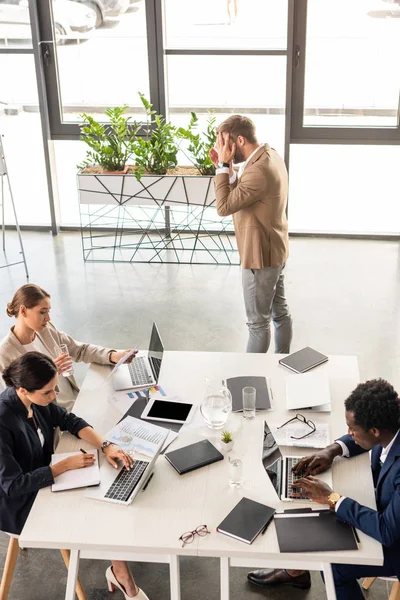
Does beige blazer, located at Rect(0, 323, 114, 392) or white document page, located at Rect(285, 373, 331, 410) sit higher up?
beige blazer, located at Rect(0, 323, 114, 392)

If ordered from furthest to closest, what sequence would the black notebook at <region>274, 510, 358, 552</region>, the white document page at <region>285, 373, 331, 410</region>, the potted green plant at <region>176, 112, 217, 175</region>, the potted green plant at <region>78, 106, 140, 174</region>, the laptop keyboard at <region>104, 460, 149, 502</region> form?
the potted green plant at <region>78, 106, 140, 174</region> < the potted green plant at <region>176, 112, 217, 175</region> < the white document page at <region>285, 373, 331, 410</region> < the laptop keyboard at <region>104, 460, 149, 502</region> < the black notebook at <region>274, 510, 358, 552</region>

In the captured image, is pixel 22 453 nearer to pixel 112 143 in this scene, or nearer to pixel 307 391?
pixel 307 391

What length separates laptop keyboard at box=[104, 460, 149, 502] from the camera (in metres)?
2.53

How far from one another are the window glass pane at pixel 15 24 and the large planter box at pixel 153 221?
1461mm

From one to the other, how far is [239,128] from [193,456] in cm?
192

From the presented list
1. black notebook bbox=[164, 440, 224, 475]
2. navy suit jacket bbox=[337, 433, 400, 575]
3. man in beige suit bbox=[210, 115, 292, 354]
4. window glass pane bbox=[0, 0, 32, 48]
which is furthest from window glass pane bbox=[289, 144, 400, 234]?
navy suit jacket bbox=[337, 433, 400, 575]

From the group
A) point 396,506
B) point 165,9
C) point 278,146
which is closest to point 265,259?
point 396,506

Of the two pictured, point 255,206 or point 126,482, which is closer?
point 126,482

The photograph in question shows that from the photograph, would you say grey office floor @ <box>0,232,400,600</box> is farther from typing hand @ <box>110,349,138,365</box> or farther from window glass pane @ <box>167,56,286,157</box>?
typing hand @ <box>110,349,138,365</box>

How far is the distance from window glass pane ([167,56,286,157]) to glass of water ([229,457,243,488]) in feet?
14.7

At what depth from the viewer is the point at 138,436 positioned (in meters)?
2.86

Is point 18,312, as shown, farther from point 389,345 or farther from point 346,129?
point 346,129

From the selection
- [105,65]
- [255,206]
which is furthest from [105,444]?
[105,65]

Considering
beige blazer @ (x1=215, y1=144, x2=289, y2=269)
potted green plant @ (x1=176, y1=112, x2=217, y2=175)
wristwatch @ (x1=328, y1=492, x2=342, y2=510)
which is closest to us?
wristwatch @ (x1=328, y1=492, x2=342, y2=510)
